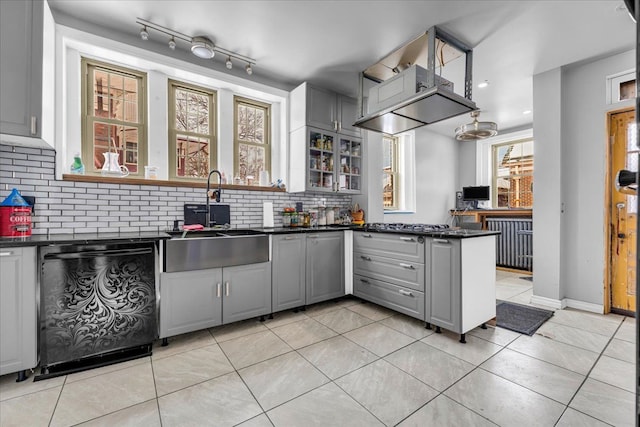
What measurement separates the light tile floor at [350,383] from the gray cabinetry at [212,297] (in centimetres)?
16

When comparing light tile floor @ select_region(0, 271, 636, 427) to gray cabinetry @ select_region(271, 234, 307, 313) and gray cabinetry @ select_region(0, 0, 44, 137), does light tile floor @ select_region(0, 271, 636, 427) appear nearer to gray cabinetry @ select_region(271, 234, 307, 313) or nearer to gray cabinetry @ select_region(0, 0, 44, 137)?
gray cabinetry @ select_region(271, 234, 307, 313)

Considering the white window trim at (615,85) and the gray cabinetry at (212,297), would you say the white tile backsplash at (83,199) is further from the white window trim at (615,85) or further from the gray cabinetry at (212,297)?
the white window trim at (615,85)

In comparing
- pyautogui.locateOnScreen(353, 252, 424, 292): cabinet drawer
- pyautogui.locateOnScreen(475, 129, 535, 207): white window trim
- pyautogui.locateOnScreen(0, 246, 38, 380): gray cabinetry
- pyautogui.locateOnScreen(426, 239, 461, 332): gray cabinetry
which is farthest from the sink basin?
pyautogui.locateOnScreen(475, 129, 535, 207): white window trim

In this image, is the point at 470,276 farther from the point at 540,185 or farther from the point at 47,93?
the point at 47,93

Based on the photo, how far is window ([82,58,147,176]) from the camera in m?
2.74

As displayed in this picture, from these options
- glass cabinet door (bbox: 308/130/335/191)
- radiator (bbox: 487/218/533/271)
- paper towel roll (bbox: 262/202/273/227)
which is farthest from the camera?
radiator (bbox: 487/218/533/271)

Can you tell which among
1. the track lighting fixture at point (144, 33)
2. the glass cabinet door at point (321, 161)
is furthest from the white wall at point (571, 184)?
the track lighting fixture at point (144, 33)

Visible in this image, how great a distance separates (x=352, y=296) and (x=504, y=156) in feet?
16.2

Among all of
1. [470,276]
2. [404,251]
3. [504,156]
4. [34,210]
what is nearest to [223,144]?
[34,210]

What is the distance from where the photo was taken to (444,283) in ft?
8.14

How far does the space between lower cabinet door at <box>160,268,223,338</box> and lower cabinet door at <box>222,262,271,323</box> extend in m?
0.07

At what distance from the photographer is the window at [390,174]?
5.80 meters

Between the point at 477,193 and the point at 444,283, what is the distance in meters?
4.25

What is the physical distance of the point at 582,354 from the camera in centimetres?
221
